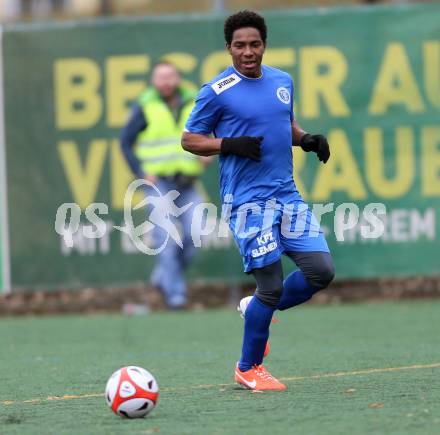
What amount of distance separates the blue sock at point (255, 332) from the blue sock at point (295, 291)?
251 millimetres

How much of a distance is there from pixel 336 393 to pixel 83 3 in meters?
24.0

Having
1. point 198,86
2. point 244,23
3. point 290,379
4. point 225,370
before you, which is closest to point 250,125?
point 244,23

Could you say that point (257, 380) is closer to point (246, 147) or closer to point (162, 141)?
point (246, 147)

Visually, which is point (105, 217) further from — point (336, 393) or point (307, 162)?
point (336, 393)

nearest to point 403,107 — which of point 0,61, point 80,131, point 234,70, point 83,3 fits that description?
point 80,131

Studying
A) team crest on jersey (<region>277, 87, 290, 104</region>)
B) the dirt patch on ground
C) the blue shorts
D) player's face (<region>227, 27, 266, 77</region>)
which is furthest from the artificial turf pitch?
player's face (<region>227, 27, 266, 77</region>)

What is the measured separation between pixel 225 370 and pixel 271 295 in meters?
1.31

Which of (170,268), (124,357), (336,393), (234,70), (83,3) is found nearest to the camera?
(336,393)

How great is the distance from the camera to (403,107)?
13391mm

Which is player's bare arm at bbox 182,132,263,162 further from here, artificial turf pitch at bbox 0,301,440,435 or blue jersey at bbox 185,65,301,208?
artificial turf pitch at bbox 0,301,440,435

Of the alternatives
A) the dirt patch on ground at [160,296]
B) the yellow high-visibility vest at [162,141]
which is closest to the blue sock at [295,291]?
the yellow high-visibility vest at [162,141]

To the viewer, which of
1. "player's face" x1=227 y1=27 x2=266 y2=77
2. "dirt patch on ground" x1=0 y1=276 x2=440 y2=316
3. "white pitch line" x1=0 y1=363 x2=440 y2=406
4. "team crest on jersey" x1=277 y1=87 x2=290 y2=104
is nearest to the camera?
"white pitch line" x1=0 y1=363 x2=440 y2=406

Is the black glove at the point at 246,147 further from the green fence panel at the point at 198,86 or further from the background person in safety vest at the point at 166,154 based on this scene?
the green fence panel at the point at 198,86

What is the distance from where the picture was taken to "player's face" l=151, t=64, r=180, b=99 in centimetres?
1310
